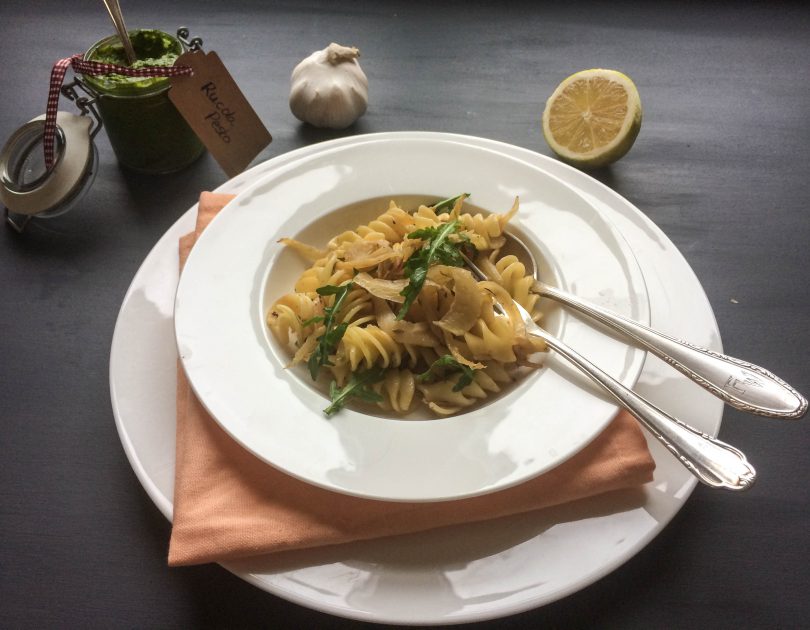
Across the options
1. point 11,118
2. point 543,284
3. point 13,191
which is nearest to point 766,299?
point 543,284

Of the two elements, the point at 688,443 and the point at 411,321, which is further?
the point at 411,321

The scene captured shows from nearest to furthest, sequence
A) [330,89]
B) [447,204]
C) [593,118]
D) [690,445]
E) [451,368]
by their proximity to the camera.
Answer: [690,445], [451,368], [447,204], [593,118], [330,89]

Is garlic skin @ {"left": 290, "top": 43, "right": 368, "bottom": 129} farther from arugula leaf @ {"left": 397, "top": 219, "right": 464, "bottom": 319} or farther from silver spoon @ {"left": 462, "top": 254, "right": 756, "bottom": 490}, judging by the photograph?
silver spoon @ {"left": 462, "top": 254, "right": 756, "bottom": 490}

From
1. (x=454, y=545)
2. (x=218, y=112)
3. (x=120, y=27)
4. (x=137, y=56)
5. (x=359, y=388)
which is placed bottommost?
(x=454, y=545)

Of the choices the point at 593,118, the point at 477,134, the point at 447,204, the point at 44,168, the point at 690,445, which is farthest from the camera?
the point at 477,134

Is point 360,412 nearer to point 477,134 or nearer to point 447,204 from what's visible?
point 447,204

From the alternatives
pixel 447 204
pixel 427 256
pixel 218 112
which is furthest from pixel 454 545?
pixel 218 112

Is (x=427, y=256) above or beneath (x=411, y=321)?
above

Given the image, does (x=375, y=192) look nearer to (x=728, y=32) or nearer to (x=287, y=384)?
(x=287, y=384)
